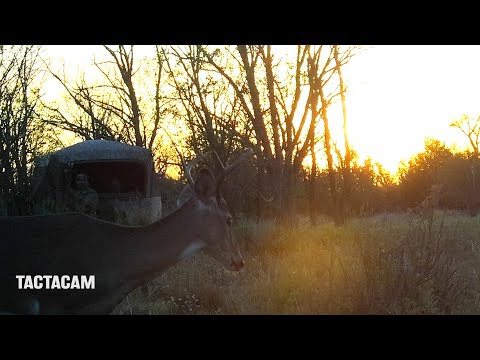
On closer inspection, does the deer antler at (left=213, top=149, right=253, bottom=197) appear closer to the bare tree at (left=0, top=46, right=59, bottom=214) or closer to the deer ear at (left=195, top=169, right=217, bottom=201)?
the deer ear at (left=195, top=169, right=217, bottom=201)

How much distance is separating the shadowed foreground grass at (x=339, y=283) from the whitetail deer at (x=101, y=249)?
5.47 feet

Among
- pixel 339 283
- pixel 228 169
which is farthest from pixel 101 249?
pixel 339 283

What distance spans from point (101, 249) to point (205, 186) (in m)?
1.21

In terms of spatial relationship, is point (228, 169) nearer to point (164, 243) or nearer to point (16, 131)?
point (164, 243)

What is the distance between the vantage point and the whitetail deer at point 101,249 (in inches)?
186

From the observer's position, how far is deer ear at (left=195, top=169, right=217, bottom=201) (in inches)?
213

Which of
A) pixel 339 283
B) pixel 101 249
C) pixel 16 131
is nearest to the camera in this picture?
pixel 101 249

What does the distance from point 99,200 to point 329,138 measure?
7112mm

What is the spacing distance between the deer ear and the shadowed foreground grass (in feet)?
6.17

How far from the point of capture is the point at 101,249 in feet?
16.5

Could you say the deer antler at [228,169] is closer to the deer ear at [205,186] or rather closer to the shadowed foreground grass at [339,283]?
the deer ear at [205,186]

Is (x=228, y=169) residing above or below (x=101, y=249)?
above

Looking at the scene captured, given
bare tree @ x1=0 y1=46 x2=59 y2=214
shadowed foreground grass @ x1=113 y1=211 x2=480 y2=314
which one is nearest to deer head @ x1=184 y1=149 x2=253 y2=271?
shadowed foreground grass @ x1=113 y1=211 x2=480 y2=314

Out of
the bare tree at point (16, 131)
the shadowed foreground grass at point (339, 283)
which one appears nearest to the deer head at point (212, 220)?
the shadowed foreground grass at point (339, 283)
